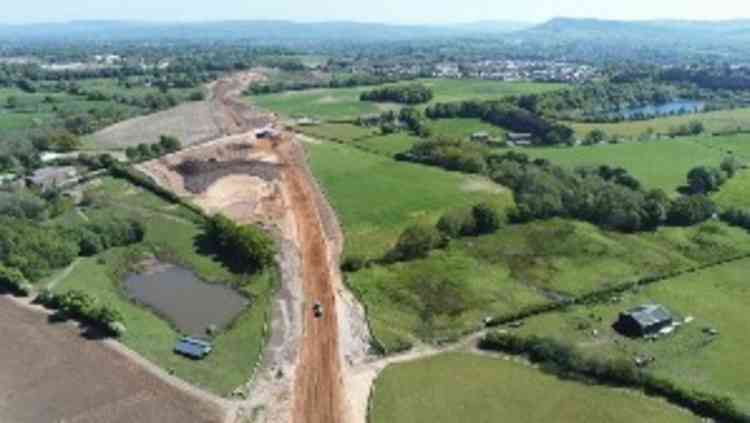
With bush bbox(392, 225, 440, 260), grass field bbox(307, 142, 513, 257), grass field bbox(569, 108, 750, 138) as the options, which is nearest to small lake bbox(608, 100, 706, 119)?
grass field bbox(569, 108, 750, 138)

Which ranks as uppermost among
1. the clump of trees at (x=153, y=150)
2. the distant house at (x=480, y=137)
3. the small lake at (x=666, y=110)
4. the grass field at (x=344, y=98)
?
the clump of trees at (x=153, y=150)

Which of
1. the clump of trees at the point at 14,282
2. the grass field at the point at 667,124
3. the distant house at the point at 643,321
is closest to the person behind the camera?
the distant house at the point at 643,321

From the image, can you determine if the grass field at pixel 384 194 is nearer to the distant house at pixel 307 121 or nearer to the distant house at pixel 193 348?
the distant house at pixel 193 348

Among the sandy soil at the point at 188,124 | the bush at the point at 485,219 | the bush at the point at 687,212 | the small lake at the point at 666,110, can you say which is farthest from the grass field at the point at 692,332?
the small lake at the point at 666,110

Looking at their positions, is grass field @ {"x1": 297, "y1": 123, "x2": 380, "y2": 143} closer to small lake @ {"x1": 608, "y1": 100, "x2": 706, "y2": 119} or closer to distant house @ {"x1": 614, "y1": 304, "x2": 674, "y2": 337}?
small lake @ {"x1": 608, "y1": 100, "x2": 706, "y2": 119}

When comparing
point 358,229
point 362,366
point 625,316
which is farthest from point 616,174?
point 362,366

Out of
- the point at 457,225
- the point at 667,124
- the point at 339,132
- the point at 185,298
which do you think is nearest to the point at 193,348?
the point at 185,298

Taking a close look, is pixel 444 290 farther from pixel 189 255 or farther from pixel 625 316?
pixel 189 255
